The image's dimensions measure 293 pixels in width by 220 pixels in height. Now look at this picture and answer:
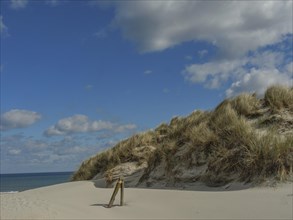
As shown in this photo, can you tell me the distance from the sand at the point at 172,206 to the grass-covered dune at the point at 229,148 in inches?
32.6

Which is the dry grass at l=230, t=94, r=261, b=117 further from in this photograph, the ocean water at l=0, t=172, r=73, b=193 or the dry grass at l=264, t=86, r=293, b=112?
the ocean water at l=0, t=172, r=73, b=193

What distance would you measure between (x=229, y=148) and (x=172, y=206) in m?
3.11

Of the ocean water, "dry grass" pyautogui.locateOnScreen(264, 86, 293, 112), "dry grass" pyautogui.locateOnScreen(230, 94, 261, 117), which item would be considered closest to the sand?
"dry grass" pyautogui.locateOnScreen(230, 94, 261, 117)

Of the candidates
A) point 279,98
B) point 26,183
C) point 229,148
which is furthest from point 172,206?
point 26,183

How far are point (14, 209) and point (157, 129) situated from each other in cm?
1560

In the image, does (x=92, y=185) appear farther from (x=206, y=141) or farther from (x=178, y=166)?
(x=206, y=141)

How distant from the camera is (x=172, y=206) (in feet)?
42.0

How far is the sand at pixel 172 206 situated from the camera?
34.9 ft

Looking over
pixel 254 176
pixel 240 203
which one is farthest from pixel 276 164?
pixel 240 203

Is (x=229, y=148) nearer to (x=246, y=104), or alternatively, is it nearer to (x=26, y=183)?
(x=246, y=104)

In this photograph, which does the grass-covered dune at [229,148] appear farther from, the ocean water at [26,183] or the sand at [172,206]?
the ocean water at [26,183]

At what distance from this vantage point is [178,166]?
1625 cm

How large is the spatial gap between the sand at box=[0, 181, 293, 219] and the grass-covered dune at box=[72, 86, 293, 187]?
2.72ft

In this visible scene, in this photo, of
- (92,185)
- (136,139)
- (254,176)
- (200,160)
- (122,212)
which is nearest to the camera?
(122,212)
